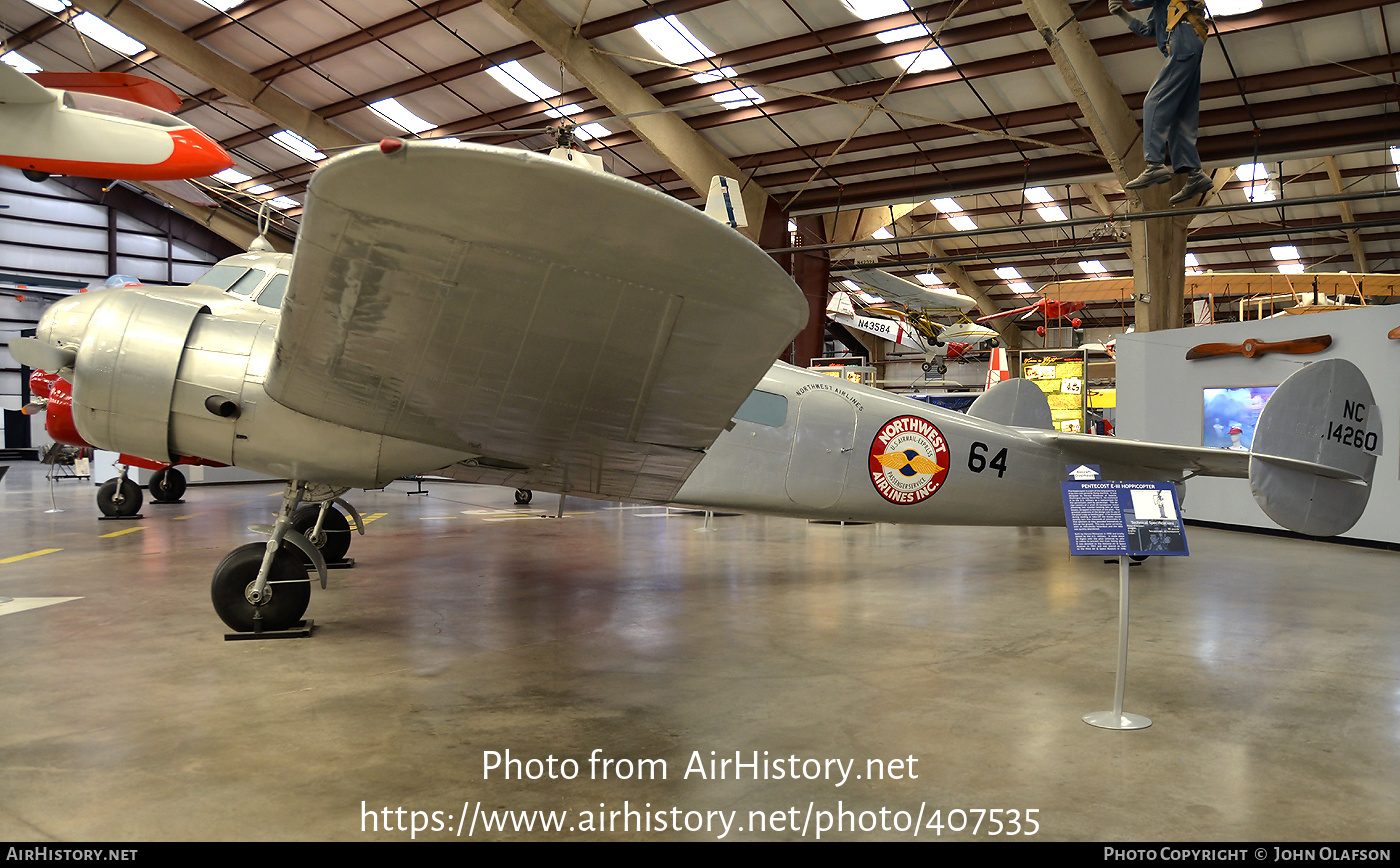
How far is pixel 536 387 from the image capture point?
3807mm

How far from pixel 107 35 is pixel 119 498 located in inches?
539

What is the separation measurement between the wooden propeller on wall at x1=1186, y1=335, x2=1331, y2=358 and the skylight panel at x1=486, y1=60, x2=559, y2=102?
1364 cm

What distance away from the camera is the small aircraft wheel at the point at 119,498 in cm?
1245

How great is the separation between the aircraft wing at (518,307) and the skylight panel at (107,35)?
20258mm

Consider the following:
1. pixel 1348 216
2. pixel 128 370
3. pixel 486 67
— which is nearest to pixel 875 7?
pixel 486 67

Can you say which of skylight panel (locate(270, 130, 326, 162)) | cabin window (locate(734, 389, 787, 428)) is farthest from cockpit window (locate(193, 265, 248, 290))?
skylight panel (locate(270, 130, 326, 162))

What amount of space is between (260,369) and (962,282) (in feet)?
105

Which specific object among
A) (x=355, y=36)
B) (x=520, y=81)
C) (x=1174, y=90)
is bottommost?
(x=1174, y=90)

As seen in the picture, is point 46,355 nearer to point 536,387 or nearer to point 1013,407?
point 536,387

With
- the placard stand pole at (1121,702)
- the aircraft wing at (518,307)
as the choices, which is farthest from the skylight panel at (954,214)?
the aircraft wing at (518,307)

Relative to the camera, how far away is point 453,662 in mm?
4828

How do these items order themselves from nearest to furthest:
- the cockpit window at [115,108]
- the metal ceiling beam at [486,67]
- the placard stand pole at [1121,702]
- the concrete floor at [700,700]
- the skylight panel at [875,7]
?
1. the concrete floor at [700,700]
2. the placard stand pole at [1121,702]
3. the cockpit window at [115,108]
4. the skylight panel at [875,7]
5. the metal ceiling beam at [486,67]

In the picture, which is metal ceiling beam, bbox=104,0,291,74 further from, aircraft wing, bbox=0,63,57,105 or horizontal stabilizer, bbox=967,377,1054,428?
horizontal stabilizer, bbox=967,377,1054,428

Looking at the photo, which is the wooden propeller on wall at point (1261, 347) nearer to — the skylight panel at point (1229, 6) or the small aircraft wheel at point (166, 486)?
the skylight panel at point (1229, 6)
